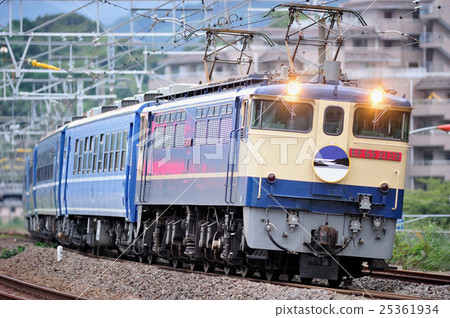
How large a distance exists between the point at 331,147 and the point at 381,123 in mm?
1101

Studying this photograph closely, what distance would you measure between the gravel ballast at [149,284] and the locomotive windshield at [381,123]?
2873 millimetres

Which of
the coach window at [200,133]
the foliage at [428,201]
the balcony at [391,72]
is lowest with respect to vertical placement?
the foliage at [428,201]

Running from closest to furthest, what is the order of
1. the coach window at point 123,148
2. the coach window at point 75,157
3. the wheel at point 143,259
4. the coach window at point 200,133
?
the coach window at point 200,133, the coach window at point 123,148, the wheel at point 143,259, the coach window at point 75,157

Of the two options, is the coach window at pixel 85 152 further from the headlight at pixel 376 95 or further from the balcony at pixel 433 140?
the balcony at pixel 433 140

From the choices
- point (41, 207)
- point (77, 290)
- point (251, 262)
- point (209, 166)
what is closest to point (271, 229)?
point (251, 262)

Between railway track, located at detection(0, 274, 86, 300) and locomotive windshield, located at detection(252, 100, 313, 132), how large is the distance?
437cm

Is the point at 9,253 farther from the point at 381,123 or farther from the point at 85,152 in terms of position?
→ the point at 381,123

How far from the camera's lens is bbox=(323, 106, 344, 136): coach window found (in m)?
16.8

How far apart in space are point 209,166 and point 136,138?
4894 mm

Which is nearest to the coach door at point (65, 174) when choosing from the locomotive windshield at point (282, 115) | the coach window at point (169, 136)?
the coach window at point (169, 136)

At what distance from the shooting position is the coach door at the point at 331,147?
16.5 meters

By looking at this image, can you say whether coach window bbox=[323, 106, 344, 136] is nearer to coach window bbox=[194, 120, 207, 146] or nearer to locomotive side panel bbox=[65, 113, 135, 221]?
coach window bbox=[194, 120, 207, 146]

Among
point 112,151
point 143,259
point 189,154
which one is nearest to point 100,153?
point 112,151

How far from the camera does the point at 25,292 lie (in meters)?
Result: 17.8
